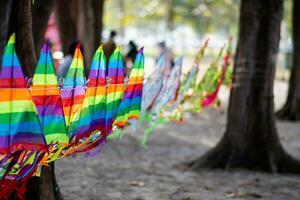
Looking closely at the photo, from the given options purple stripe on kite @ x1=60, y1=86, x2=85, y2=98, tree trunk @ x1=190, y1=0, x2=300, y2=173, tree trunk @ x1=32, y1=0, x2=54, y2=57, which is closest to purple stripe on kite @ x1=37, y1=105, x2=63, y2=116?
purple stripe on kite @ x1=60, y1=86, x2=85, y2=98

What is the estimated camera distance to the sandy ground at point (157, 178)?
6492 millimetres

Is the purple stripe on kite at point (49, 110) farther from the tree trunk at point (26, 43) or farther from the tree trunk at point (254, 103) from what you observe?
the tree trunk at point (254, 103)

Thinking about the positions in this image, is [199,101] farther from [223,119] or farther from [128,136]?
[223,119]

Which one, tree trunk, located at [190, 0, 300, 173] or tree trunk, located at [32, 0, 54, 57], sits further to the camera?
tree trunk, located at [190, 0, 300, 173]

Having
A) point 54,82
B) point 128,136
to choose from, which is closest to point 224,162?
point 128,136

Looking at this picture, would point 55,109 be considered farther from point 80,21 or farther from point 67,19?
point 67,19

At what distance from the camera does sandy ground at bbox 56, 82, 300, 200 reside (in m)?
6.49

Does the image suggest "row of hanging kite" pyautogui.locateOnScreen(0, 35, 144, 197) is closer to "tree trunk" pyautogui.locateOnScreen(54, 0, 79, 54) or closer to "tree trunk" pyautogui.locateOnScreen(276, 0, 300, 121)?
"tree trunk" pyautogui.locateOnScreen(54, 0, 79, 54)

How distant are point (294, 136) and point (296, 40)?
3.43m

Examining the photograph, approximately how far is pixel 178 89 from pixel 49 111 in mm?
3734

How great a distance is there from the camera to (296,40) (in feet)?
45.4

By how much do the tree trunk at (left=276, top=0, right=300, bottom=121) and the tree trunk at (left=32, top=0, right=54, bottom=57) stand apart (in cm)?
825

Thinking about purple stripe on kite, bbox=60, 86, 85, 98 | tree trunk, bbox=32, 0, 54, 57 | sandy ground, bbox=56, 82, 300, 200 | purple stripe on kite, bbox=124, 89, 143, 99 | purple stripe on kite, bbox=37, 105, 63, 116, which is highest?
tree trunk, bbox=32, 0, 54, 57

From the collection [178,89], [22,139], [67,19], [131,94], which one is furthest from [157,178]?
[67,19]
